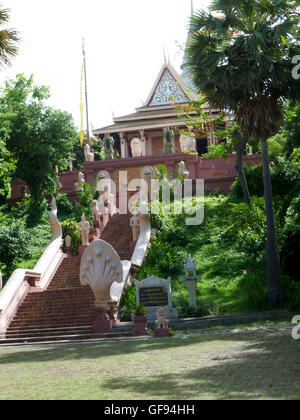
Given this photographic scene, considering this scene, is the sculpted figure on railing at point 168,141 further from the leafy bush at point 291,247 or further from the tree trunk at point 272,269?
the tree trunk at point 272,269

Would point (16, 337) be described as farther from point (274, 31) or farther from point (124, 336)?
point (274, 31)

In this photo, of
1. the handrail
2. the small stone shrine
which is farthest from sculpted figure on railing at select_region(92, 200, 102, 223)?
the small stone shrine

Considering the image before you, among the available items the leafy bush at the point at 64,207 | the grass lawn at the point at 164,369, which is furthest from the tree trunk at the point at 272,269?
the leafy bush at the point at 64,207

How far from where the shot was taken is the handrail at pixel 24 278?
628 inches

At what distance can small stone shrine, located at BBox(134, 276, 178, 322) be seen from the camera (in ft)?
49.1

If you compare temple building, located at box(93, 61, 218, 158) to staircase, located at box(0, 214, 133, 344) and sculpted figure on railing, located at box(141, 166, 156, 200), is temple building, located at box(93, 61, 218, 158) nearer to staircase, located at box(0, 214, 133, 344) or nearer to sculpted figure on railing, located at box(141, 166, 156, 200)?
sculpted figure on railing, located at box(141, 166, 156, 200)

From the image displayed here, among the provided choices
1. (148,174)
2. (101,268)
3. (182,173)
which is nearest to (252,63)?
(101,268)

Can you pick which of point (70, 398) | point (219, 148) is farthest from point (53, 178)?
point (70, 398)

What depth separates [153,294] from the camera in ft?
49.9

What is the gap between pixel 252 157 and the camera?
30.5 metres

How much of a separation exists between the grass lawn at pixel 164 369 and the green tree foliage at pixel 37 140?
733 inches

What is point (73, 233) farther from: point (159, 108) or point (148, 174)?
point (159, 108)

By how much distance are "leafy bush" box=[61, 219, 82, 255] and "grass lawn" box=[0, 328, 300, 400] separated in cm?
1078

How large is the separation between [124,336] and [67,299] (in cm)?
353
